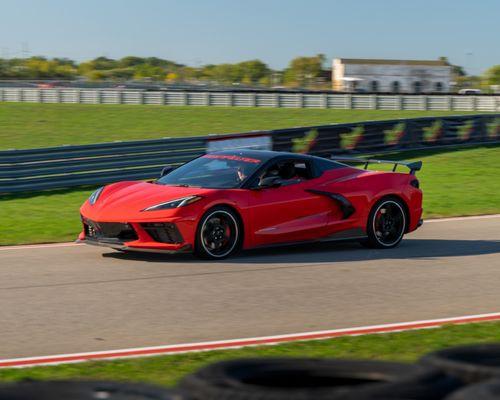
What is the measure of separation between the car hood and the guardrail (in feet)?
21.7

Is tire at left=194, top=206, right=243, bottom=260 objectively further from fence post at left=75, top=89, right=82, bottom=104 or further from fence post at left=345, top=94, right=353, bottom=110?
fence post at left=75, top=89, right=82, bottom=104

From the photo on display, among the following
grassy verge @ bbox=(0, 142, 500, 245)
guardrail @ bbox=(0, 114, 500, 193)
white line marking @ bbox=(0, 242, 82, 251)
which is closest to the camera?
white line marking @ bbox=(0, 242, 82, 251)

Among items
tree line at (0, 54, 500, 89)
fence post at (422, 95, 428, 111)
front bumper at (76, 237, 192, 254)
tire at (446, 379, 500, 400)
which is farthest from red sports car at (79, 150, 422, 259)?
tree line at (0, 54, 500, 89)

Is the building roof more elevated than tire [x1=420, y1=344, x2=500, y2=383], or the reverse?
the building roof

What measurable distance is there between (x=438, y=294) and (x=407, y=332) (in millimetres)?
1863

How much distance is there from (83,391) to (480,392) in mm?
1641

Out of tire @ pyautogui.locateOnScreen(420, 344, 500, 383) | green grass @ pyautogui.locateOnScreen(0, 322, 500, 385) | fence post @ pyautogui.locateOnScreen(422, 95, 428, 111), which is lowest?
green grass @ pyautogui.locateOnScreen(0, 322, 500, 385)

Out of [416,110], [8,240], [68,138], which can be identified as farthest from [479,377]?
[416,110]

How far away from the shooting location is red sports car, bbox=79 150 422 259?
1057 cm

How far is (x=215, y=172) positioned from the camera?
1144 cm

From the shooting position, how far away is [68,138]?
32.5 m

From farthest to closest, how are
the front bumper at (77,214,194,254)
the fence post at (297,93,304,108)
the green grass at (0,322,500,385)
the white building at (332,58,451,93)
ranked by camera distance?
the white building at (332,58,451,93) < the fence post at (297,93,304,108) < the front bumper at (77,214,194,254) < the green grass at (0,322,500,385)

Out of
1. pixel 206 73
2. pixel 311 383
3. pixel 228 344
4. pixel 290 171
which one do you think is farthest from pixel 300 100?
pixel 206 73

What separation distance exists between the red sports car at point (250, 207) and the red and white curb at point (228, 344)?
3475 millimetres
